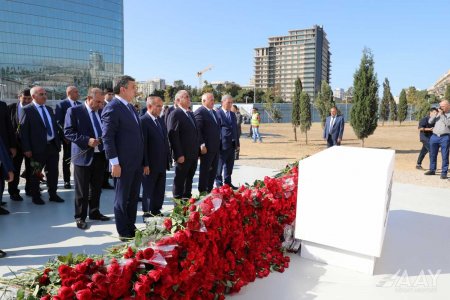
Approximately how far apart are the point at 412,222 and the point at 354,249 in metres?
2.21

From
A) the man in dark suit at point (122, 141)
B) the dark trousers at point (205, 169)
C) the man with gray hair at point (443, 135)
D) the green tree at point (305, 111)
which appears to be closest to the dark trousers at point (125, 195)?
the man in dark suit at point (122, 141)

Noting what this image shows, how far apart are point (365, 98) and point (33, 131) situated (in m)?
13.5

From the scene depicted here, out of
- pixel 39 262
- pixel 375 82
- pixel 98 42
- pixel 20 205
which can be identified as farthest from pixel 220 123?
pixel 98 42

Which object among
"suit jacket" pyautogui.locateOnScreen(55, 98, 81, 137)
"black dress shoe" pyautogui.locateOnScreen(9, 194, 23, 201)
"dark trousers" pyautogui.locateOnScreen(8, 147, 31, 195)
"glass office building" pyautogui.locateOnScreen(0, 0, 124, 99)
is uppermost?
"glass office building" pyautogui.locateOnScreen(0, 0, 124, 99)

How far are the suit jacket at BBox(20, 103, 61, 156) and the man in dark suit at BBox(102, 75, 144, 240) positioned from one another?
236 centimetres

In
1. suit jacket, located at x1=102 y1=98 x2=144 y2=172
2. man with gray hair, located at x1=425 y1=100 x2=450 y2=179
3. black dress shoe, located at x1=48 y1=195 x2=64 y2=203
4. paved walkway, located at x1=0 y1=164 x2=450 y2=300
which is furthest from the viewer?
man with gray hair, located at x1=425 y1=100 x2=450 y2=179

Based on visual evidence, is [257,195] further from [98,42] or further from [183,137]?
[98,42]

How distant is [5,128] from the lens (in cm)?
506

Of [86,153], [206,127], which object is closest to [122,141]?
[86,153]

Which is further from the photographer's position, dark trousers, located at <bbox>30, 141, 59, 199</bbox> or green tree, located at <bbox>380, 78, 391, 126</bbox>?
green tree, located at <bbox>380, 78, 391, 126</bbox>

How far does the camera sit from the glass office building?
6462cm

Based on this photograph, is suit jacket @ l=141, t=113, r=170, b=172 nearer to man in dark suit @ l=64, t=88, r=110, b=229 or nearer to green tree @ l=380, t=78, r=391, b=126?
man in dark suit @ l=64, t=88, r=110, b=229

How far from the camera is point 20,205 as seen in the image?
5496 mm

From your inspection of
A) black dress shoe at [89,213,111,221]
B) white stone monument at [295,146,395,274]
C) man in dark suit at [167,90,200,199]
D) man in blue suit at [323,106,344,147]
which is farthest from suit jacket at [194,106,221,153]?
man in blue suit at [323,106,344,147]
